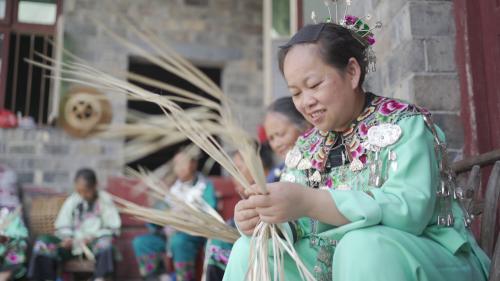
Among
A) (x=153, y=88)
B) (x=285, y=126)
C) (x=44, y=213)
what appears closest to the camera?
(x=285, y=126)

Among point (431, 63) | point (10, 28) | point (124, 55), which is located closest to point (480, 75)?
point (431, 63)

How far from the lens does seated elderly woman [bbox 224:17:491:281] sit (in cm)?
81

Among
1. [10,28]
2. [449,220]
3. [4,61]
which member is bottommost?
[449,220]

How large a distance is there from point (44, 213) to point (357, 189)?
3.60m

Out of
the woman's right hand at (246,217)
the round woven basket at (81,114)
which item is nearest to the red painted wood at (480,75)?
the woman's right hand at (246,217)

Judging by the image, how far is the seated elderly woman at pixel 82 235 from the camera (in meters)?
3.19

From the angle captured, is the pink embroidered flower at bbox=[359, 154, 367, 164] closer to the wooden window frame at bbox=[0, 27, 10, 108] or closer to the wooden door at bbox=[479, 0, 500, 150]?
the wooden door at bbox=[479, 0, 500, 150]

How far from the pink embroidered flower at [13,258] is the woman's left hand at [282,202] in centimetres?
305

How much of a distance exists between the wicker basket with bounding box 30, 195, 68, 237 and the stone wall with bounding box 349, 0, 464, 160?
330 cm

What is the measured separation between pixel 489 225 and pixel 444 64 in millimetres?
731

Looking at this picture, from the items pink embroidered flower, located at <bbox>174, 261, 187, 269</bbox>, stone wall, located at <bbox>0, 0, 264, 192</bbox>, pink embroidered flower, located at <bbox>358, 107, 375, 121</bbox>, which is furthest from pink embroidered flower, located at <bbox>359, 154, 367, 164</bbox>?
stone wall, located at <bbox>0, 0, 264, 192</bbox>

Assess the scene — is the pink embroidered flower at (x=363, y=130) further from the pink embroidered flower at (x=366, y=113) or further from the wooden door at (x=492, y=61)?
the wooden door at (x=492, y=61)

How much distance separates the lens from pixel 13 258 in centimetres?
320

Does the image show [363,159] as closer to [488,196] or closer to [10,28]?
[488,196]
